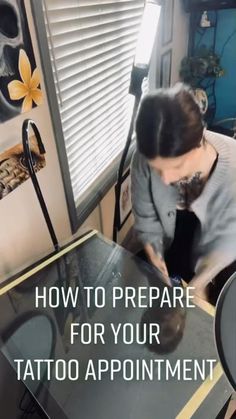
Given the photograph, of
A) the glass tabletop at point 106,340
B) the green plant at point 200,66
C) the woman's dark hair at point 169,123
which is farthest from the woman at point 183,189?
the green plant at point 200,66

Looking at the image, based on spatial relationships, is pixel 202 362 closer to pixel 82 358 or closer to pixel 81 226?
pixel 82 358

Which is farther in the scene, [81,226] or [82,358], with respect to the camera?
[81,226]

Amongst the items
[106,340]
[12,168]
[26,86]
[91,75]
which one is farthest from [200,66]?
[106,340]

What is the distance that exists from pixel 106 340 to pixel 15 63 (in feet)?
2.22

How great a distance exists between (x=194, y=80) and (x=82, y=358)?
2.32m

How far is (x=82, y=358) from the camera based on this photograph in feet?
2.14

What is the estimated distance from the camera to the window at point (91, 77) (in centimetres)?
94

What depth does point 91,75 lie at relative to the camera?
1137 millimetres

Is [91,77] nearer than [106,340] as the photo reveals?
No

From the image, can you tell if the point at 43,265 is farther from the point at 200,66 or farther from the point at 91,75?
the point at 200,66

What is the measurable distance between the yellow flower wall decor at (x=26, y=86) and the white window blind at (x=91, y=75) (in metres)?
0.15

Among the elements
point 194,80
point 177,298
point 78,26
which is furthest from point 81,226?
point 194,80

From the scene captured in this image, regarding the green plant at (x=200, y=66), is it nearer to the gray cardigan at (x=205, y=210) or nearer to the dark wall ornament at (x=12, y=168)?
the gray cardigan at (x=205, y=210)

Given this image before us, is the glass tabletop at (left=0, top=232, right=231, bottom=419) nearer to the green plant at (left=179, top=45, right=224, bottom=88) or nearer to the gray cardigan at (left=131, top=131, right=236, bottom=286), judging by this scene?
the gray cardigan at (left=131, top=131, right=236, bottom=286)
